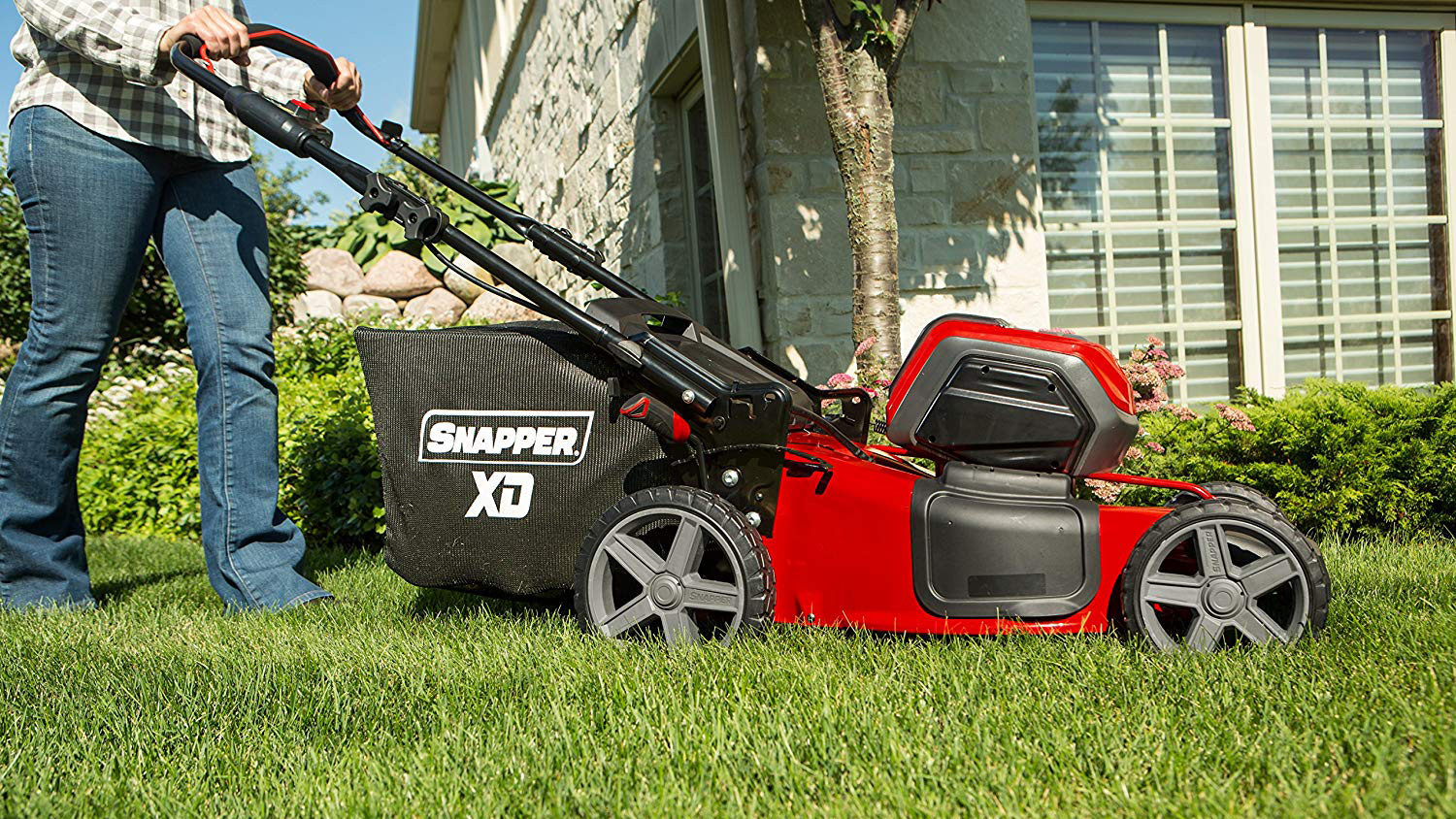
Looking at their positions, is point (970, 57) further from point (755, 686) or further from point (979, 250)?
point (755, 686)

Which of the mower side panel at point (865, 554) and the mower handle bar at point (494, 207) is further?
the mower handle bar at point (494, 207)

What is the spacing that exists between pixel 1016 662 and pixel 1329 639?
1.90 ft

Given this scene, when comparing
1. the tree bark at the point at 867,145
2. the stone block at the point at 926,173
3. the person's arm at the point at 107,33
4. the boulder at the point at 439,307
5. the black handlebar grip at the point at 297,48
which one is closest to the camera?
the person's arm at the point at 107,33

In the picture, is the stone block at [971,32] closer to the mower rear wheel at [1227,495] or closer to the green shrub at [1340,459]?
the green shrub at [1340,459]

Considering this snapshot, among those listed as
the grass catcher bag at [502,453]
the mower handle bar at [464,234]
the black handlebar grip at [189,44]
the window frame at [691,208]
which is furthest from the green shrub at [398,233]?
the grass catcher bag at [502,453]

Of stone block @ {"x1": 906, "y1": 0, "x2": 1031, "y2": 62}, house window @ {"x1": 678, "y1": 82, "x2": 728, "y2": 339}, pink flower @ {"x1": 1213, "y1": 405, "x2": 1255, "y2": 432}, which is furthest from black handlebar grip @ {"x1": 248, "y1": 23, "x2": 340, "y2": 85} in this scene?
house window @ {"x1": 678, "y1": 82, "x2": 728, "y2": 339}

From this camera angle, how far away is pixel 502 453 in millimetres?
2324

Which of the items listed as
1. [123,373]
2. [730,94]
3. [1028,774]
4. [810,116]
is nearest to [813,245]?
[810,116]

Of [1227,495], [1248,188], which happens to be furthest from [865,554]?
[1248,188]

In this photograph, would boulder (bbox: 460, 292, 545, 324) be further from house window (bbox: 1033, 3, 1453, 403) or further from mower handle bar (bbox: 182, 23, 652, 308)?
mower handle bar (bbox: 182, 23, 652, 308)

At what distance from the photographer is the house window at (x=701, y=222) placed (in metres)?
5.66

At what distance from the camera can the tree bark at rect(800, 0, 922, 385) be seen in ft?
11.8

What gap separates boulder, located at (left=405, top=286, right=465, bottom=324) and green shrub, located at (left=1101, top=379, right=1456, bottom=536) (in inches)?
239

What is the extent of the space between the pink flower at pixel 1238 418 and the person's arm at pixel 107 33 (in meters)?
3.01
